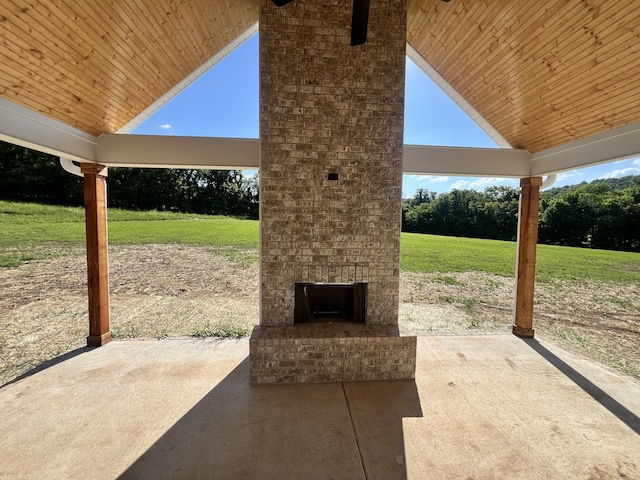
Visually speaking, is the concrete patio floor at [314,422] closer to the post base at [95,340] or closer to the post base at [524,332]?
the post base at [95,340]

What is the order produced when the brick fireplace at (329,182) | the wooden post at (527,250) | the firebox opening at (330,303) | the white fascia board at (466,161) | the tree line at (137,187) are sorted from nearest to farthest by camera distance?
1. the brick fireplace at (329,182)
2. the firebox opening at (330,303)
3. the white fascia board at (466,161)
4. the wooden post at (527,250)
5. the tree line at (137,187)

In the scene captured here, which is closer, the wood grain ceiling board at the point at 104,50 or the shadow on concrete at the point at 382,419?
the shadow on concrete at the point at 382,419

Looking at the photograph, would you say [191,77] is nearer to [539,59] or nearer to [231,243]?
[539,59]

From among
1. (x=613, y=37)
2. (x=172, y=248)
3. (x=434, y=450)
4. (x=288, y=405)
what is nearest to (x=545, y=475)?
(x=434, y=450)

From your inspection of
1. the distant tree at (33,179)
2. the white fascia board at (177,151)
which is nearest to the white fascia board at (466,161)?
the white fascia board at (177,151)

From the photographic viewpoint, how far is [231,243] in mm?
9242

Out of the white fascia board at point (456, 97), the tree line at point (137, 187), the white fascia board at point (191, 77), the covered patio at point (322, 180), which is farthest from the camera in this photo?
the tree line at point (137, 187)

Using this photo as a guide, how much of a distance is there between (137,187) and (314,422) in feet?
44.6

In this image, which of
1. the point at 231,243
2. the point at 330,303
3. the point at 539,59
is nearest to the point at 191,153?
the point at 330,303

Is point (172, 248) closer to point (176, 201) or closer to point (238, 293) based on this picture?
point (238, 293)

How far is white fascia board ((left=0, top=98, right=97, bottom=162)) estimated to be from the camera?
2.65m

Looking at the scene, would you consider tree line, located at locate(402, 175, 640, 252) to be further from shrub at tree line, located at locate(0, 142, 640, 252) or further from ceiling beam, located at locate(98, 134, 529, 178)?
ceiling beam, located at locate(98, 134, 529, 178)

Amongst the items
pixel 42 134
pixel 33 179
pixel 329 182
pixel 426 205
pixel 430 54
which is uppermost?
pixel 430 54

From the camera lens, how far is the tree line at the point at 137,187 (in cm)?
938
